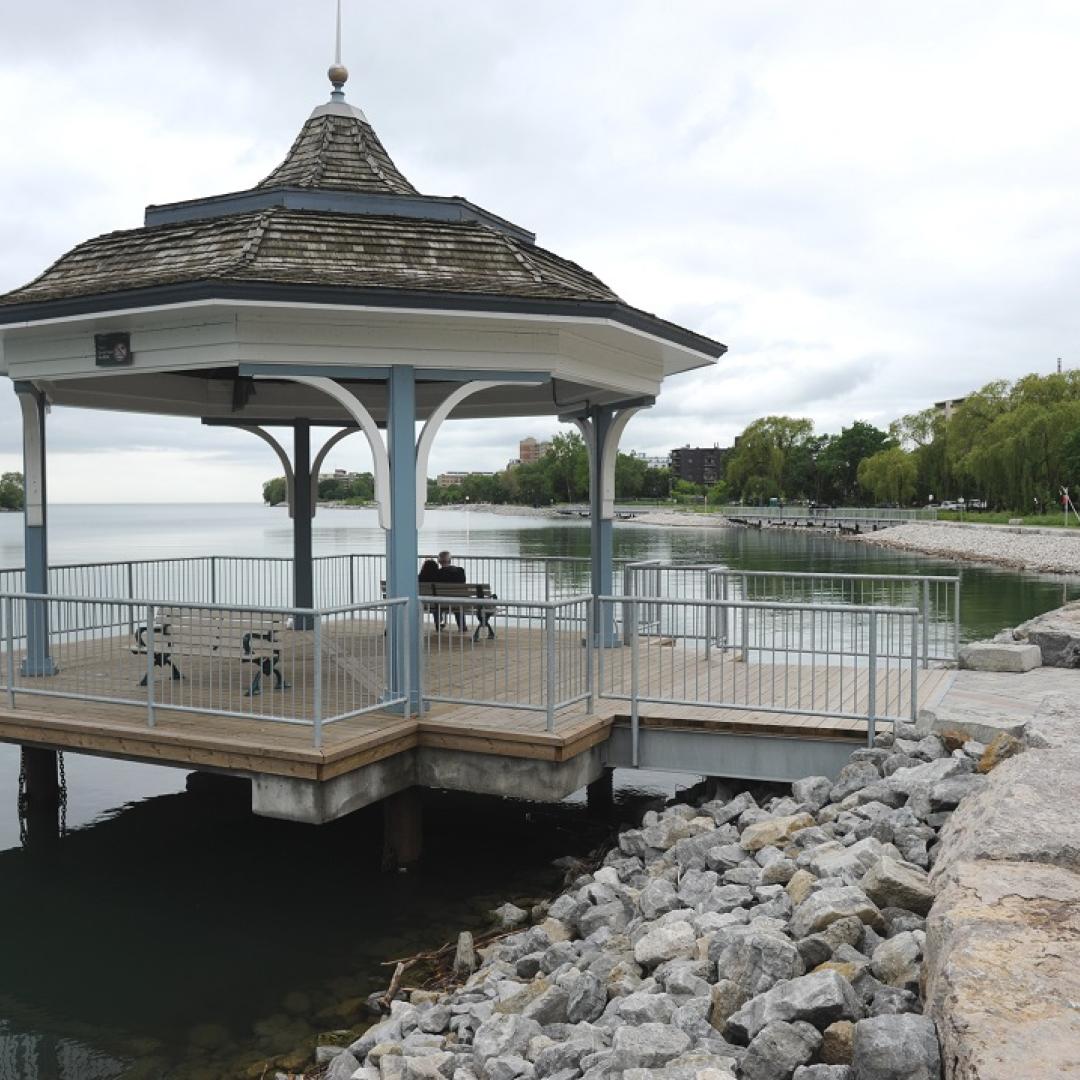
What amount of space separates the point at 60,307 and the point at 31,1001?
5.50 metres

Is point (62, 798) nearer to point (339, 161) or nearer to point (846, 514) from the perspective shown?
point (339, 161)

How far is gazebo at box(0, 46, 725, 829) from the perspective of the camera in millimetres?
8750

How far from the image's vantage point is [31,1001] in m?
7.38

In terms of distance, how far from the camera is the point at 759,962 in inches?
192

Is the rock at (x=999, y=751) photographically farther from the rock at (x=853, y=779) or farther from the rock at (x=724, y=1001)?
the rock at (x=724, y=1001)

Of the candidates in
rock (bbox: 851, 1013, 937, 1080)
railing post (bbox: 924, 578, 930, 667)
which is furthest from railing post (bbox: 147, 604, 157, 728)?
railing post (bbox: 924, 578, 930, 667)

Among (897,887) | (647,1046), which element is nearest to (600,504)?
(897,887)

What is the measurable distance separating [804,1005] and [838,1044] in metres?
0.21

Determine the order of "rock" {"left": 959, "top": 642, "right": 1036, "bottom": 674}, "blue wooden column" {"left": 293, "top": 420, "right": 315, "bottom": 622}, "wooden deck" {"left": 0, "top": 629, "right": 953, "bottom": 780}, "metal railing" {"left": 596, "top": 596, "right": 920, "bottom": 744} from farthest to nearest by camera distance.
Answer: "blue wooden column" {"left": 293, "top": 420, "right": 315, "bottom": 622} < "rock" {"left": 959, "top": 642, "right": 1036, "bottom": 674} < "metal railing" {"left": 596, "top": 596, "right": 920, "bottom": 744} < "wooden deck" {"left": 0, "top": 629, "right": 953, "bottom": 780}

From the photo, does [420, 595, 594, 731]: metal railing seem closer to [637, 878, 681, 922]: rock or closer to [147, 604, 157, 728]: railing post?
[637, 878, 681, 922]: rock

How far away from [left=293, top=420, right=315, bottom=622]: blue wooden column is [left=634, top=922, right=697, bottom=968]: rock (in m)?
9.39

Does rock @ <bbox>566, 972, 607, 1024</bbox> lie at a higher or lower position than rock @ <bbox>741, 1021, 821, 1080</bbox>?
lower

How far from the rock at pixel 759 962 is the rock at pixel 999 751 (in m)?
2.63

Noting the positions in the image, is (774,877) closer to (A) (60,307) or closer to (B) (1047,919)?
(B) (1047,919)
